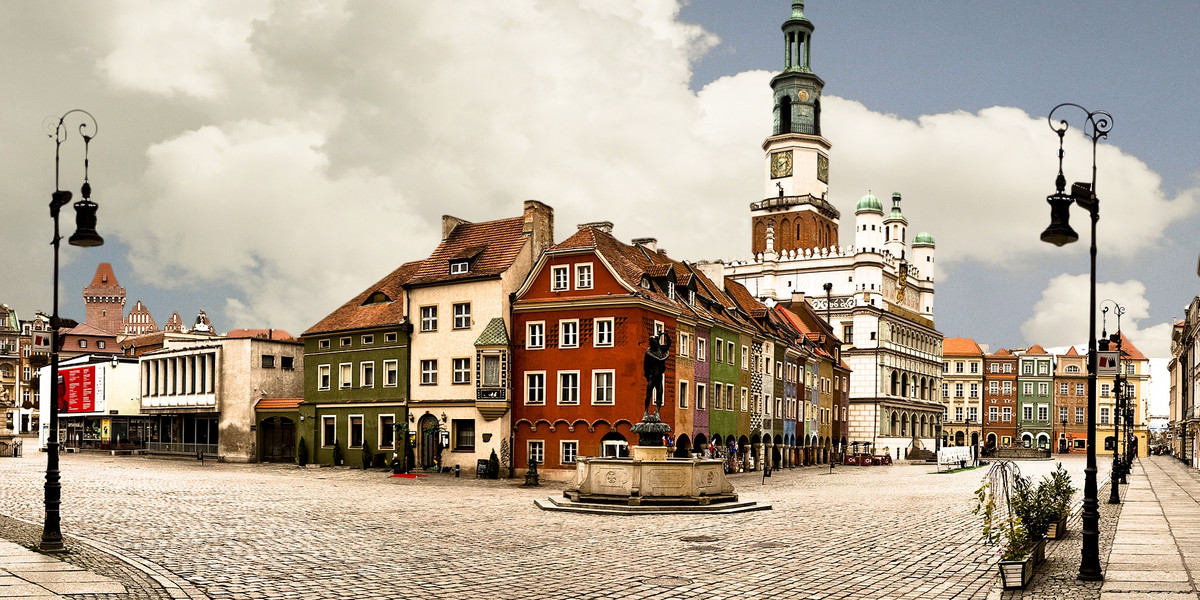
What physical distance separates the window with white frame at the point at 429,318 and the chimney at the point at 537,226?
18.4 feet

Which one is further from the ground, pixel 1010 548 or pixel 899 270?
pixel 899 270

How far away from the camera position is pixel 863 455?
8675cm

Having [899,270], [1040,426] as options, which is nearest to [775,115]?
[899,270]

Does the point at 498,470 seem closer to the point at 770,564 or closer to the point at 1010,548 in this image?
the point at 770,564

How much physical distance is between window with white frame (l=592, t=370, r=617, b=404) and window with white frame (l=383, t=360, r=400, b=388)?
1112 cm

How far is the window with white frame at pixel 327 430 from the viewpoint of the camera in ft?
202

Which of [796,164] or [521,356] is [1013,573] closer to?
[521,356]

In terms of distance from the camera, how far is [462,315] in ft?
183

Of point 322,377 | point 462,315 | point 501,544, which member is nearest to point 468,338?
point 462,315

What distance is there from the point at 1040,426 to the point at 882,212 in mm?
35978

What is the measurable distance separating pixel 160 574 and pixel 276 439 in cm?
4921

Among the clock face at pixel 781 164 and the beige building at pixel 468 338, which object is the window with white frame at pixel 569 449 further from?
the clock face at pixel 781 164

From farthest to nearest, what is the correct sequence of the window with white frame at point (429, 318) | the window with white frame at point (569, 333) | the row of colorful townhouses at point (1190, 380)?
the row of colorful townhouses at point (1190, 380), the window with white frame at point (429, 318), the window with white frame at point (569, 333)

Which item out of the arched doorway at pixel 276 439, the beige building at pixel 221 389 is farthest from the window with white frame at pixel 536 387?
the beige building at pixel 221 389
